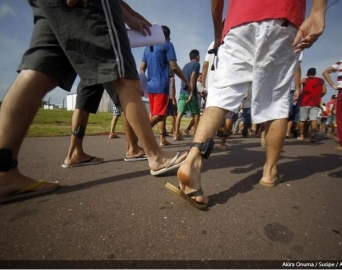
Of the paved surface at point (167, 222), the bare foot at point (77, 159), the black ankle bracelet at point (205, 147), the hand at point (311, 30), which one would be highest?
the hand at point (311, 30)

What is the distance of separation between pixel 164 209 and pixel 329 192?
54.8 inches

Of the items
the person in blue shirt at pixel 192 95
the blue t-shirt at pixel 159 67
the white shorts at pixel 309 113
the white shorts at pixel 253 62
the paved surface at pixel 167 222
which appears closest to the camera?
the paved surface at pixel 167 222

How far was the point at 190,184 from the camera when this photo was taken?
1.23 meters

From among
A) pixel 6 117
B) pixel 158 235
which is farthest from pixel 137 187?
pixel 6 117

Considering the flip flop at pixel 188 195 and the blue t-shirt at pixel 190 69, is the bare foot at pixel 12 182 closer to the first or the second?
the flip flop at pixel 188 195

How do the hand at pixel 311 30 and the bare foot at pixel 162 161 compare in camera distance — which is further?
the bare foot at pixel 162 161

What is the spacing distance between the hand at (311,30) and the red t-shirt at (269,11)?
0.42 feet

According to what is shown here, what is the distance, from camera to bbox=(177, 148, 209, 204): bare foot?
1.22 meters

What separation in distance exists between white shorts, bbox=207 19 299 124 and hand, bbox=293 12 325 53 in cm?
14

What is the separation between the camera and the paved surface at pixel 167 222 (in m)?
0.86

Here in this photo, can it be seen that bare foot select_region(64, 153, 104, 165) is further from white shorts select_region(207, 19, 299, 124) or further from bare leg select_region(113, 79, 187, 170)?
white shorts select_region(207, 19, 299, 124)

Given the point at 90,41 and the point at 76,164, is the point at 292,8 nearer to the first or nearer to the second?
the point at 90,41

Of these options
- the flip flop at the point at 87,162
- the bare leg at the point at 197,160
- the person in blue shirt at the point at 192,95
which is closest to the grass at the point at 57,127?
the person in blue shirt at the point at 192,95

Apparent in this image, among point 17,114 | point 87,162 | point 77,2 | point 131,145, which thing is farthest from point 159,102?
point 17,114
